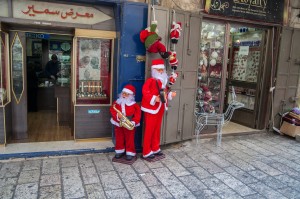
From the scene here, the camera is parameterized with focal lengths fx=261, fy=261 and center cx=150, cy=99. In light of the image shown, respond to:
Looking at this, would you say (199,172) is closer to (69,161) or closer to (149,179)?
(149,179)

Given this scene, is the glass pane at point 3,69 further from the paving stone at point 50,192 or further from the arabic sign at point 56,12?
the paving stone at point 50,192

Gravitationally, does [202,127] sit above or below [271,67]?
below

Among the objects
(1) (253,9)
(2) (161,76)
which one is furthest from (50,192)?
(1) (253,9)

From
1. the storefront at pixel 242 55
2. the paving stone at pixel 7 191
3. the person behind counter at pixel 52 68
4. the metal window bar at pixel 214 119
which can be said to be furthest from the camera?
the person behind counter at pixel 52 68

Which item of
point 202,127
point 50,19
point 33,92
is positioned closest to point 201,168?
point 202,127

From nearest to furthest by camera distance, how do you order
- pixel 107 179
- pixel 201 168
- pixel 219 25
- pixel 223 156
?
pixel 107 179
pixel 201 168
pixel 223 156
pixel 219 25

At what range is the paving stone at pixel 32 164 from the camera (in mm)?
3844

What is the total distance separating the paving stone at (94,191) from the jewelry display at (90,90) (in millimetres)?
1891

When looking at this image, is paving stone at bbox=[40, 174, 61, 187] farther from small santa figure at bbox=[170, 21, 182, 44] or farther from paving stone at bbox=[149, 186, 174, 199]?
small santa figure at bbox=[170, 21, 182, 44]

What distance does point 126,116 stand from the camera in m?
4.17

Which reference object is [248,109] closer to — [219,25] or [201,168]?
[219,25]

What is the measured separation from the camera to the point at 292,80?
20.6 feet

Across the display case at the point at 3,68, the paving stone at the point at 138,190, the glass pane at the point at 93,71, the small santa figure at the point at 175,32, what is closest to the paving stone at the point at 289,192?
the paving stone at the point at 138,190

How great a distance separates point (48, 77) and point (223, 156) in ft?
17.6
